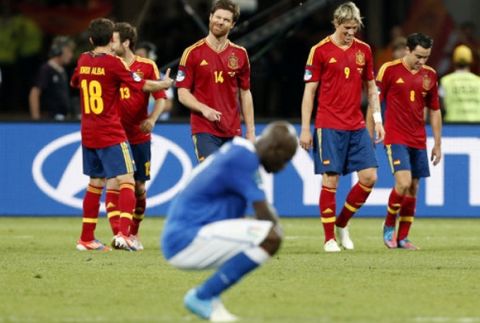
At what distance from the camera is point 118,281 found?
446 inches

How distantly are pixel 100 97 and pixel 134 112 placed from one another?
2.79 ft

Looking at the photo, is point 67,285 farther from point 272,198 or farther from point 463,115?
point 463,115

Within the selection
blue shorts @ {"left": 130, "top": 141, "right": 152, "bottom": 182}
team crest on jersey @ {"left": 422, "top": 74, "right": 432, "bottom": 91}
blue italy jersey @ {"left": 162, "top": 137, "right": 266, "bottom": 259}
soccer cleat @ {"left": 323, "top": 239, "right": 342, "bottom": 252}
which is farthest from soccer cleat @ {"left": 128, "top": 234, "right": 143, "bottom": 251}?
blue italy jersey @ {"left": 162, "top": 137, "right": 266, "bottom": 259}

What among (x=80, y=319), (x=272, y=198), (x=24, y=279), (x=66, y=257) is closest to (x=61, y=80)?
(x=272, y=198)

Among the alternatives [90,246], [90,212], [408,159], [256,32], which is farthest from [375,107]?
[256,32]

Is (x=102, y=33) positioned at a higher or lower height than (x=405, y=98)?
higher

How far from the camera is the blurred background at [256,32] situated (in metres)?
23.0

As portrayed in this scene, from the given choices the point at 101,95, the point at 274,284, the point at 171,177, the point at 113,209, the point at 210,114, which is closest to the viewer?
the point at 274,284

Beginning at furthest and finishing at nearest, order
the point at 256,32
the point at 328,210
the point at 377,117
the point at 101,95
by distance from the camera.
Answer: the point at 256,32
the point at 328,210
the point at 377,117
the point at 101,95

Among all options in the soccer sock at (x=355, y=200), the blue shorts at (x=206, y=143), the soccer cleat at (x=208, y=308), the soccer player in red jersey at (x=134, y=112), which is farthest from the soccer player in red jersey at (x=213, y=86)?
the soccer cleat at (x=208, y=308)

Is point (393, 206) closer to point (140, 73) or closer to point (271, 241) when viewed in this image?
point (140, 73)

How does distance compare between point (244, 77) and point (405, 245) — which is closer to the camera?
point (244, 77)

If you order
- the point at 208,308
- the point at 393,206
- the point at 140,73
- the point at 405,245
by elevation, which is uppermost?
the point at 140,73

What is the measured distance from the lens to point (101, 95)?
13.8 m
